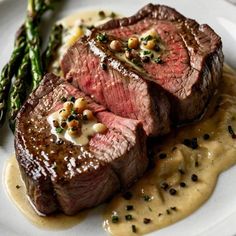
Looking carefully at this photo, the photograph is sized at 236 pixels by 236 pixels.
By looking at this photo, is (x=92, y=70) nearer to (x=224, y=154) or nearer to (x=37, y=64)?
(x=37, y=64)

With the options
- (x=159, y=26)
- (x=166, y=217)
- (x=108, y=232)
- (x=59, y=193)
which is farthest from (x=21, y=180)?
(x=159, y=26)

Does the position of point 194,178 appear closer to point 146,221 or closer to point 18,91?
point 146,221

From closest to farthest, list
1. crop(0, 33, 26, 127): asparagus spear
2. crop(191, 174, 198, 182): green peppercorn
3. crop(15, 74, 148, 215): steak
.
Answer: crop(15, 74, 148, 215): steak
crop(191, 174, 198, 182): green peppercorn
crop(0, 33, 26, 127): asparagus spear

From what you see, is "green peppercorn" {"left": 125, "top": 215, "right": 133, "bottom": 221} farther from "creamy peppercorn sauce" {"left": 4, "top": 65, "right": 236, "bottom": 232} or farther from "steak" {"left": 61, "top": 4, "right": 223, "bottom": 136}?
"steak" {"left": 61, "top": 4, "right": 223, "bottom": 136}

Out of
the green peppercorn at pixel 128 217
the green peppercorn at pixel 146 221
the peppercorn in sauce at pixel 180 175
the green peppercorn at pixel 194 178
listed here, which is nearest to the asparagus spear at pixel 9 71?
the peppercorn in sauce at pixel 180 175

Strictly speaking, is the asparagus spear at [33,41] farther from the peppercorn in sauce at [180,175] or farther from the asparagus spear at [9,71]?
the peppercorn in sauce at [180,175]

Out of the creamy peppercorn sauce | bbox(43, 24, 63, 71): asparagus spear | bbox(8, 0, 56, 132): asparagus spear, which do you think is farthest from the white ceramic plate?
bbox(43, 24, 63, 71): asparagus spear
